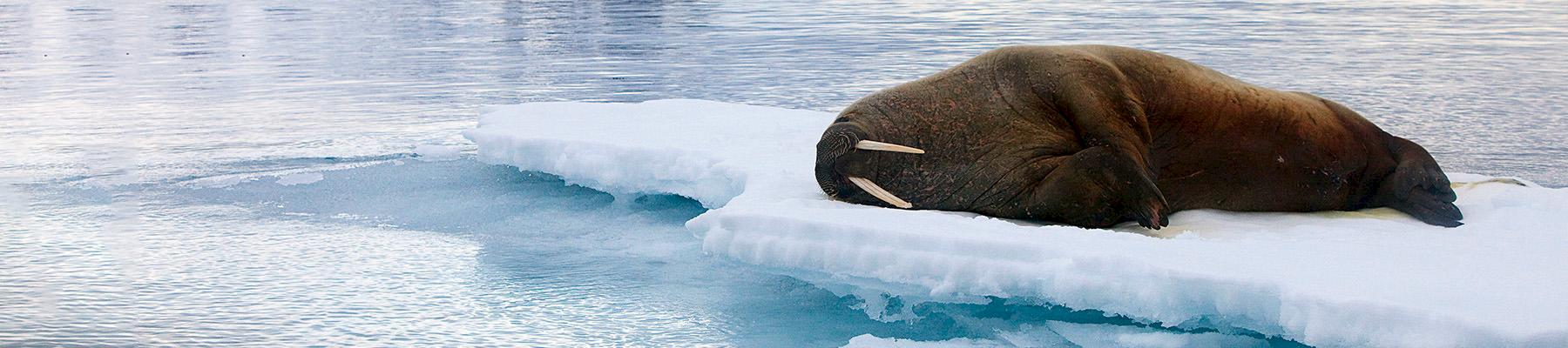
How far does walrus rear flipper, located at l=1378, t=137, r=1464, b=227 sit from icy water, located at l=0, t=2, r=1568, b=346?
139cm

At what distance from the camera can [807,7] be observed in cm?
2514

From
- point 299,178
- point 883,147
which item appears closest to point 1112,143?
point 883,147

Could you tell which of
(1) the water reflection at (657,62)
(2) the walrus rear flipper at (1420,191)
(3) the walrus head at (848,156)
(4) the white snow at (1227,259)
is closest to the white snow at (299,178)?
(1) the water reflection at (657,62)

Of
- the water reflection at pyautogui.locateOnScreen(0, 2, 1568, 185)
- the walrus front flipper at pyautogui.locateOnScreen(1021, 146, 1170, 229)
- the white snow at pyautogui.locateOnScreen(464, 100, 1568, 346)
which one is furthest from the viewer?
the water reflection at pyautogui.locateOnScreen(0, 2, 1568, 185)

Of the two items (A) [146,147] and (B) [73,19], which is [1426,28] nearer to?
(A) [146,147]

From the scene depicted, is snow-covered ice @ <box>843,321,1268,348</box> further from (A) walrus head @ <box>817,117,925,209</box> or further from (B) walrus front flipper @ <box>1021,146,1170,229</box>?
(A) walrus head @ <box>817,117,925,209</box>

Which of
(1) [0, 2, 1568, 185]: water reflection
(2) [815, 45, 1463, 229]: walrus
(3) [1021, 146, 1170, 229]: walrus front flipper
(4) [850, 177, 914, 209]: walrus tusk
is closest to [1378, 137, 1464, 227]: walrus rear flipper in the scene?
(2) [815, 45, 1463, 229]: walrus

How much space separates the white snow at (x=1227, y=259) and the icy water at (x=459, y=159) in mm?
130

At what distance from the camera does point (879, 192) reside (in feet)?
17.2

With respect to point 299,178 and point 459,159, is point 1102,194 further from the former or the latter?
point 299,178

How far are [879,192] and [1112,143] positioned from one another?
0.82 meters

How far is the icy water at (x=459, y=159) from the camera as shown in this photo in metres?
4.55

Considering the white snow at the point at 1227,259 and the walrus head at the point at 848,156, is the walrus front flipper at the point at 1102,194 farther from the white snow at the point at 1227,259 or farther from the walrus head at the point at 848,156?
the walrus head at the point at 848,156

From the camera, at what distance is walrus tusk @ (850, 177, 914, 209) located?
5238mm
